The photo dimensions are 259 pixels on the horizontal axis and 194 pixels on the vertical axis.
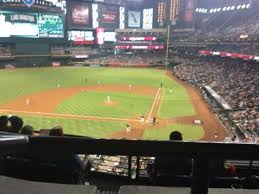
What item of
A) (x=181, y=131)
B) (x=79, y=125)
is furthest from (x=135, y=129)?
(x=79, y=125)

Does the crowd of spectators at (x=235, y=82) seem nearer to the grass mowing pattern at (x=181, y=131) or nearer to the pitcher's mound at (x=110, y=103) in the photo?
the grass mowing pattern at (x=181, y=131)

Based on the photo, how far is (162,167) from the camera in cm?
259

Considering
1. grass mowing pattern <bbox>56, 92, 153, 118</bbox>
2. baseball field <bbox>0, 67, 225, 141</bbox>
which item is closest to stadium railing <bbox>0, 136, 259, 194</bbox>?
baseball field <bbox>0, 67, 225, 141</bbox>

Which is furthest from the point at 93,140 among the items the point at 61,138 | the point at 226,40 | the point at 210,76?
the point at 226,40

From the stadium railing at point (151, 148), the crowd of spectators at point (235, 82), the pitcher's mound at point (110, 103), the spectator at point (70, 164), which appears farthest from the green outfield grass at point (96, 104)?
the stadium railing at point (151, 148)

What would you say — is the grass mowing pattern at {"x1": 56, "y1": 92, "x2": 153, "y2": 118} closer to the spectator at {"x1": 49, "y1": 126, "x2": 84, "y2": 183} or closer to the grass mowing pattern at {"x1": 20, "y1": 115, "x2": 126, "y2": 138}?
the grass mowing pattern at {"x1": 20, "y1": 115, "x2": 126, "y2": 138}

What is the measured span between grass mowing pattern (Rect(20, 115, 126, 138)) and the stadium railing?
15.5 m

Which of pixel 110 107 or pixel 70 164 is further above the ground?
pixel 70 164

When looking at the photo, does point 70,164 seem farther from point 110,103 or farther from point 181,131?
point 110,103

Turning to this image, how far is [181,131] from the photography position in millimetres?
17953

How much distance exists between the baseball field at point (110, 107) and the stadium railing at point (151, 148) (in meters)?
14.3

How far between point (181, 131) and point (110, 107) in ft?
Answer: 23.5

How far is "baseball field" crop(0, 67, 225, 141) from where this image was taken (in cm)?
1799

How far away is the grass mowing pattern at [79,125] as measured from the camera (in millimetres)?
17359
